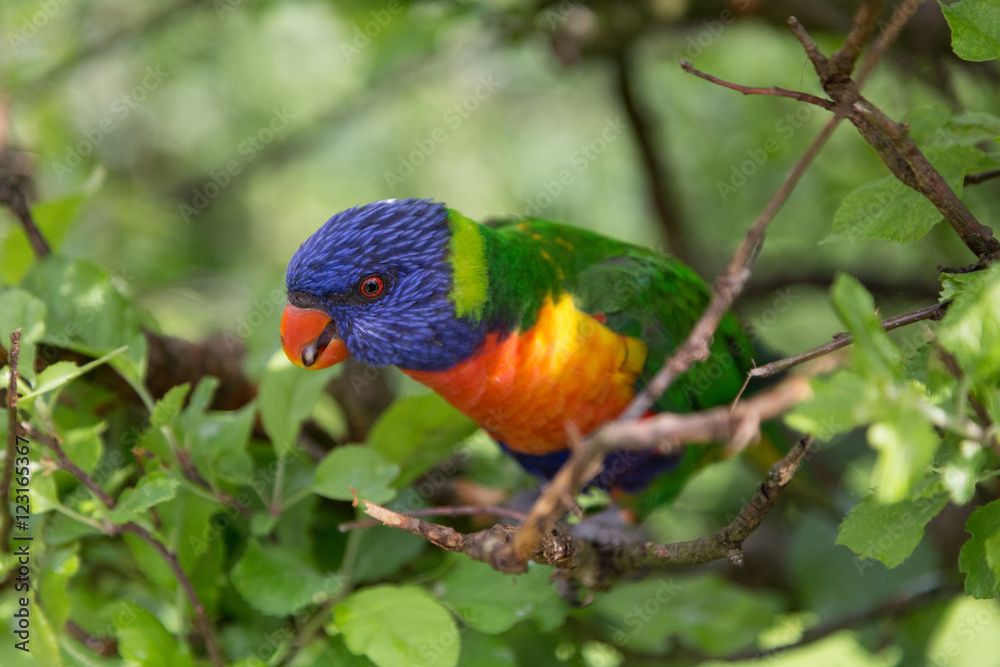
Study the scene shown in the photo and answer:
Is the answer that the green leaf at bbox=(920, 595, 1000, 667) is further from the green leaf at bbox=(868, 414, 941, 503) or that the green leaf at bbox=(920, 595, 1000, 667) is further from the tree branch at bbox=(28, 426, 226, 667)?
the tree branch at bbox=(28, 426, 226, 667)

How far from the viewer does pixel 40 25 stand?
335cm

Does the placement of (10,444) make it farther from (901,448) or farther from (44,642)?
(901,448)

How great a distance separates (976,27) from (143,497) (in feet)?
5.39

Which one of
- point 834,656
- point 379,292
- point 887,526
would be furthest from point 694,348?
point 834,656

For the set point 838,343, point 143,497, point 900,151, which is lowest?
point 143,497

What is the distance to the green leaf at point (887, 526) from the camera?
1.11 metres

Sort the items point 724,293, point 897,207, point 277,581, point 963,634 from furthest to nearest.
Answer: point 963,634 → point 277,581 → point 897,207 → point 724,293

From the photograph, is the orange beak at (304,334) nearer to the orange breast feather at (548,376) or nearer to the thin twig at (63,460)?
the orange breast feather at (548,376)

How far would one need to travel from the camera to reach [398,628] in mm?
1450

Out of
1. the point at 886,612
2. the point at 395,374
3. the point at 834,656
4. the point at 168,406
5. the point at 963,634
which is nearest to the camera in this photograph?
the point at 168,406

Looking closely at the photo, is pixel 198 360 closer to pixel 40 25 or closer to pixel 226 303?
pixel 226 303

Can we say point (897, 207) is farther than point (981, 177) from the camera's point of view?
No

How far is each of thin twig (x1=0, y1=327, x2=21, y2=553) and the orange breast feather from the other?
0.89 m

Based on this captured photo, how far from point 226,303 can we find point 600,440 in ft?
10.9
